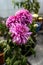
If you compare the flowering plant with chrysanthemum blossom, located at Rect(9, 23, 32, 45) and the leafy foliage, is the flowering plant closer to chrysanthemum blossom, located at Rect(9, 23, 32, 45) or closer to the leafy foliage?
chrysanthemum blossom, located at Rect(9, 23, 32, 45)

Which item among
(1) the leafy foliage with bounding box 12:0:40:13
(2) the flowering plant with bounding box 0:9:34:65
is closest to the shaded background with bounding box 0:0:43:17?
(1) the leafy foliage with bounding box 12:0:40:13

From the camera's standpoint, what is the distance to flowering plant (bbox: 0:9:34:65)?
81cm

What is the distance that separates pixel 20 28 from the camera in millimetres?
808

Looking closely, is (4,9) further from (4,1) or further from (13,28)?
(13,28)

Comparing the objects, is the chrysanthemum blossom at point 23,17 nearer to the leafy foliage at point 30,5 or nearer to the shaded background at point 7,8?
the leafy foliage at point 30,5

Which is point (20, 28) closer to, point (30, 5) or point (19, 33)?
→ point (19, 33)

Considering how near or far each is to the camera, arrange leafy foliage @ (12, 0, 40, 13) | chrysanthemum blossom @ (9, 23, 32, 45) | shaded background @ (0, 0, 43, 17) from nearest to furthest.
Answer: chrysanthemum blossom @ (9, 23, 32, 45) → leafy foliage @ (12, 0, 40, 13) → shaded background @ (0, 0, 43, 17)

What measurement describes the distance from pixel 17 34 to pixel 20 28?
3 cm

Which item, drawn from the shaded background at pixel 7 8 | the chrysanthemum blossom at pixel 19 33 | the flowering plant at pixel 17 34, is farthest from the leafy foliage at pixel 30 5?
the chrysanthemum blossom at pixel 19 33

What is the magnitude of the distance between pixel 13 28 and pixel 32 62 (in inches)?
14.9

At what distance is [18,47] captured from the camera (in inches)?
36.4

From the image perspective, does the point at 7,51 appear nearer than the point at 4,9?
Yes

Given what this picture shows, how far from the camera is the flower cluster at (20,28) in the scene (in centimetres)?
80

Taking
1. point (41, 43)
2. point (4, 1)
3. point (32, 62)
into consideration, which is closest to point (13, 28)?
point (32, 62)
